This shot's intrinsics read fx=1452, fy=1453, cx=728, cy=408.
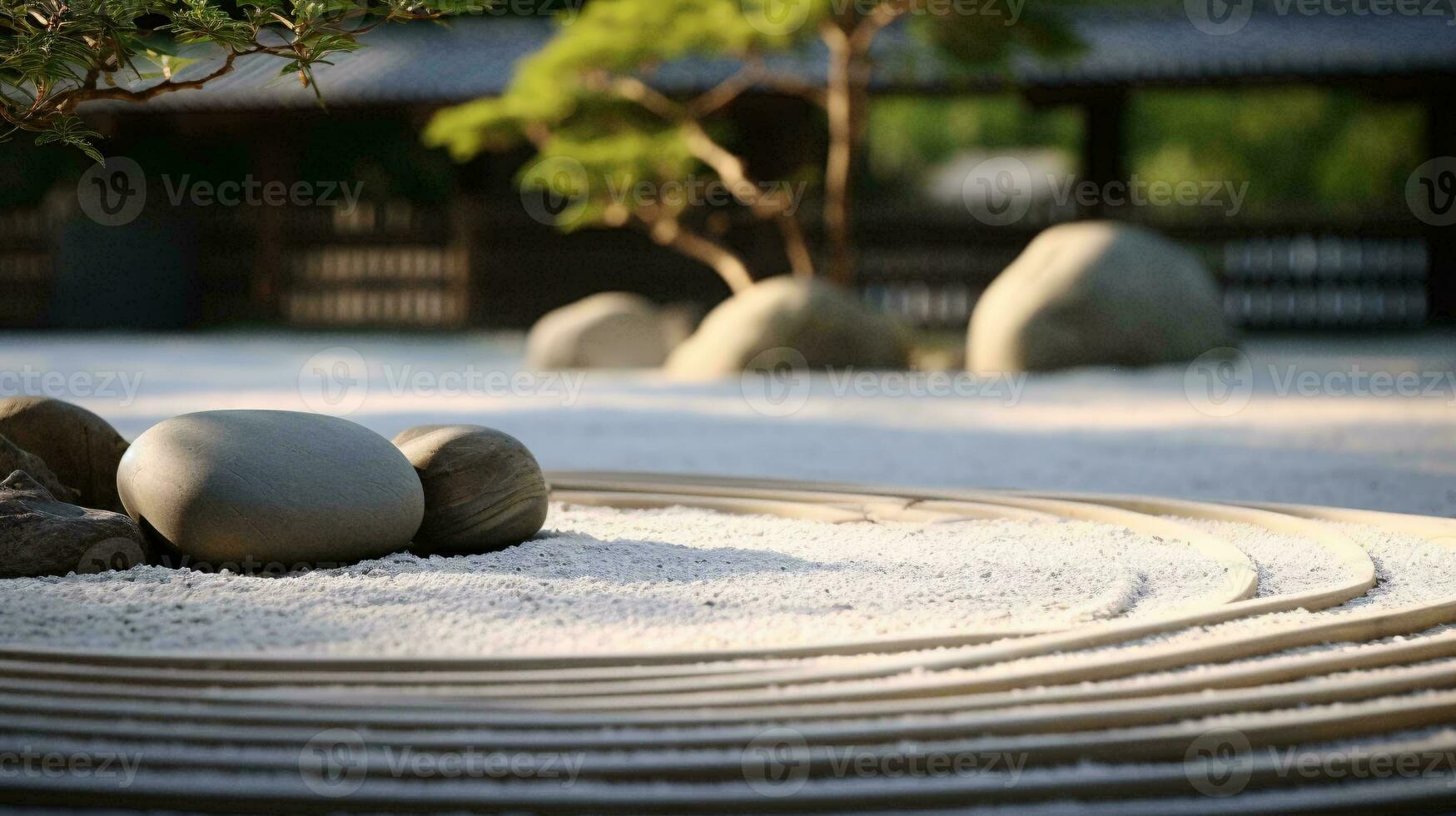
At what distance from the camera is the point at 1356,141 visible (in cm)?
1838

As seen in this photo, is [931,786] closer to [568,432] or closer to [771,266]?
[568,432]

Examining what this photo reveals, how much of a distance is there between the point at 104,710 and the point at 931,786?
1160 mm

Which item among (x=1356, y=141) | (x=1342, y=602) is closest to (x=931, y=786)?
(x=1342, y=602)

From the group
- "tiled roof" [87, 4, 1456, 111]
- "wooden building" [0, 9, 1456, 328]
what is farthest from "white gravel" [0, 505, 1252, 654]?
"wooden building" [0, 9, 1456, 328]

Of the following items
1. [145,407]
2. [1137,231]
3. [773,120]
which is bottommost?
[145,407]
